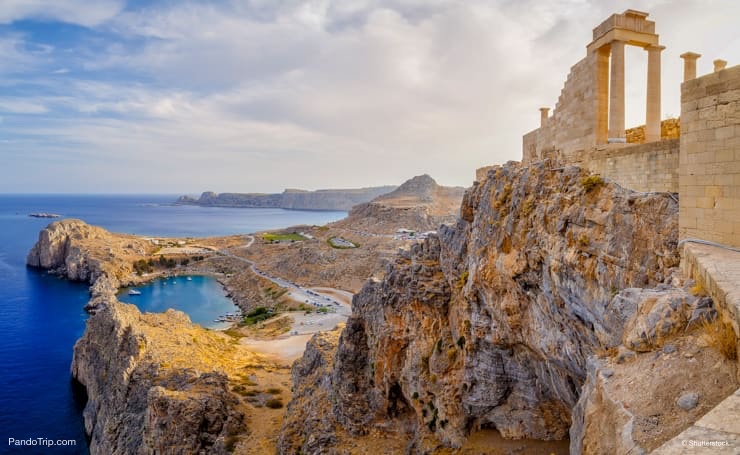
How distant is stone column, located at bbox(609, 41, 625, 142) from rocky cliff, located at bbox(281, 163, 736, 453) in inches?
98.6

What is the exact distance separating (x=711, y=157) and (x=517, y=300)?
715 cm

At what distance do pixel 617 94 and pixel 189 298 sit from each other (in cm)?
7134

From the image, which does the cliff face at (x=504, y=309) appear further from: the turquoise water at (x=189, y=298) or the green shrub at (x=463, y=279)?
the turquoise water at (x=189, y=298)

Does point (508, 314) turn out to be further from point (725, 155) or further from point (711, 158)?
point (725, 155)

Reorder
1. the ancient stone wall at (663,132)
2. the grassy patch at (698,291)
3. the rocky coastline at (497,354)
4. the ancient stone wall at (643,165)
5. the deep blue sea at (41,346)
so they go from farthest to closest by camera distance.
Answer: the deep blue sea at (41,346), the ancient stone wall at (663,132), the ancient stone wall at (643,165), the grassy patch at (698,291), the rocky coastline at (497,354)

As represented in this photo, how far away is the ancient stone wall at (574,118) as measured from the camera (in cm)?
1425

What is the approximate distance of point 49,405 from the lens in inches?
1393

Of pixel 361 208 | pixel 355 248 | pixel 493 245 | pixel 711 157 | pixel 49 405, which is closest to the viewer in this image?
pixel 711 157

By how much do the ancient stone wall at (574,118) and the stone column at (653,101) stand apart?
5.32 feet

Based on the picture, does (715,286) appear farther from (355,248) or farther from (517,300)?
(355,248)

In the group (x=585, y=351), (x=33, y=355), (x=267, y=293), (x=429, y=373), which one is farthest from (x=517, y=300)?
(x=267, y=293)

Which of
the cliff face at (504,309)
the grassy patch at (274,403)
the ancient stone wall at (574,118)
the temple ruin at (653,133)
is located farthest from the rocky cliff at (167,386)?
the temple ruin at (653,133)

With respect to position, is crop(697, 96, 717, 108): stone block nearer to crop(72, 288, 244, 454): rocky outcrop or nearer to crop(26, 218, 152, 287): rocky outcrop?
crop(72, 288, 244, 454): rocky outcrop

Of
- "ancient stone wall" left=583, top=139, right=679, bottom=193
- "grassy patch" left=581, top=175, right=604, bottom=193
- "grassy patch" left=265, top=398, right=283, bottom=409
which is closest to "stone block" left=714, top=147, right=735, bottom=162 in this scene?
"ancient stone wall" left=583, top=139, right=679, bottom=193
